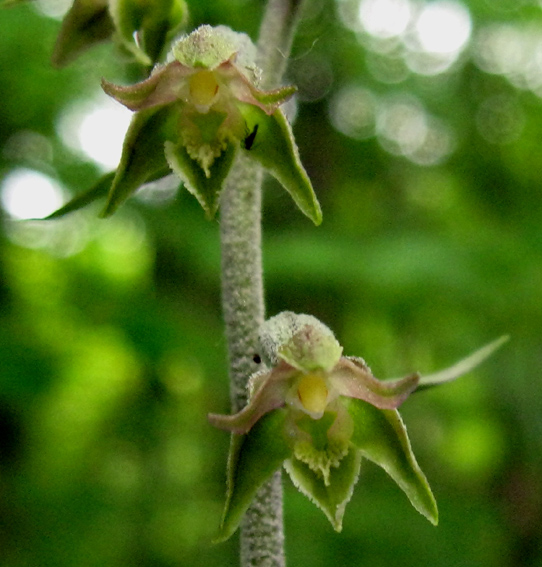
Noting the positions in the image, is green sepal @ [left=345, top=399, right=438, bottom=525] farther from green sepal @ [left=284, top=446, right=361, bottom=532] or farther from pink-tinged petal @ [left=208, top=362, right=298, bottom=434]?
pink-tinged petal @ [left=208, top=362, right=298, bottom=434]

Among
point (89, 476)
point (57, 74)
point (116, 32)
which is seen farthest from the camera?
point (89, 476)

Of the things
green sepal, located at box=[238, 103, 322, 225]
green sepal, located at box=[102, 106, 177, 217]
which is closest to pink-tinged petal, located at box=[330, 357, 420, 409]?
green sepal, located at box=[238, 103, 322, 225]

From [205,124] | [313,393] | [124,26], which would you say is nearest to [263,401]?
[313,393]

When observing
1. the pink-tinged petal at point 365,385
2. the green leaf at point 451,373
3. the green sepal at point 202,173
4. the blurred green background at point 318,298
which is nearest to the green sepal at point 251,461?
the pink-tinged petal at point 365,385

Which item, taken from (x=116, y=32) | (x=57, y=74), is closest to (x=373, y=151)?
(x=57, y=74)

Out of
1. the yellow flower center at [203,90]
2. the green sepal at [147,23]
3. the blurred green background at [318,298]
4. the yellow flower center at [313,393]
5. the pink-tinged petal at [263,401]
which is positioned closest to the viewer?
the pink-tinged petal at [263,401]

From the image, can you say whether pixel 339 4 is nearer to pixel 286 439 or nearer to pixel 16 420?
pixel 16 420

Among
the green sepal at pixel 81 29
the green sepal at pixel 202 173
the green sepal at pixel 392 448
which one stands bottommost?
the green sepal at pixel 392 448

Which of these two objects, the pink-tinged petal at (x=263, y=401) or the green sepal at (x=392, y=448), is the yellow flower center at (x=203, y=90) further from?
the green sepal at (x=392, y=448)
